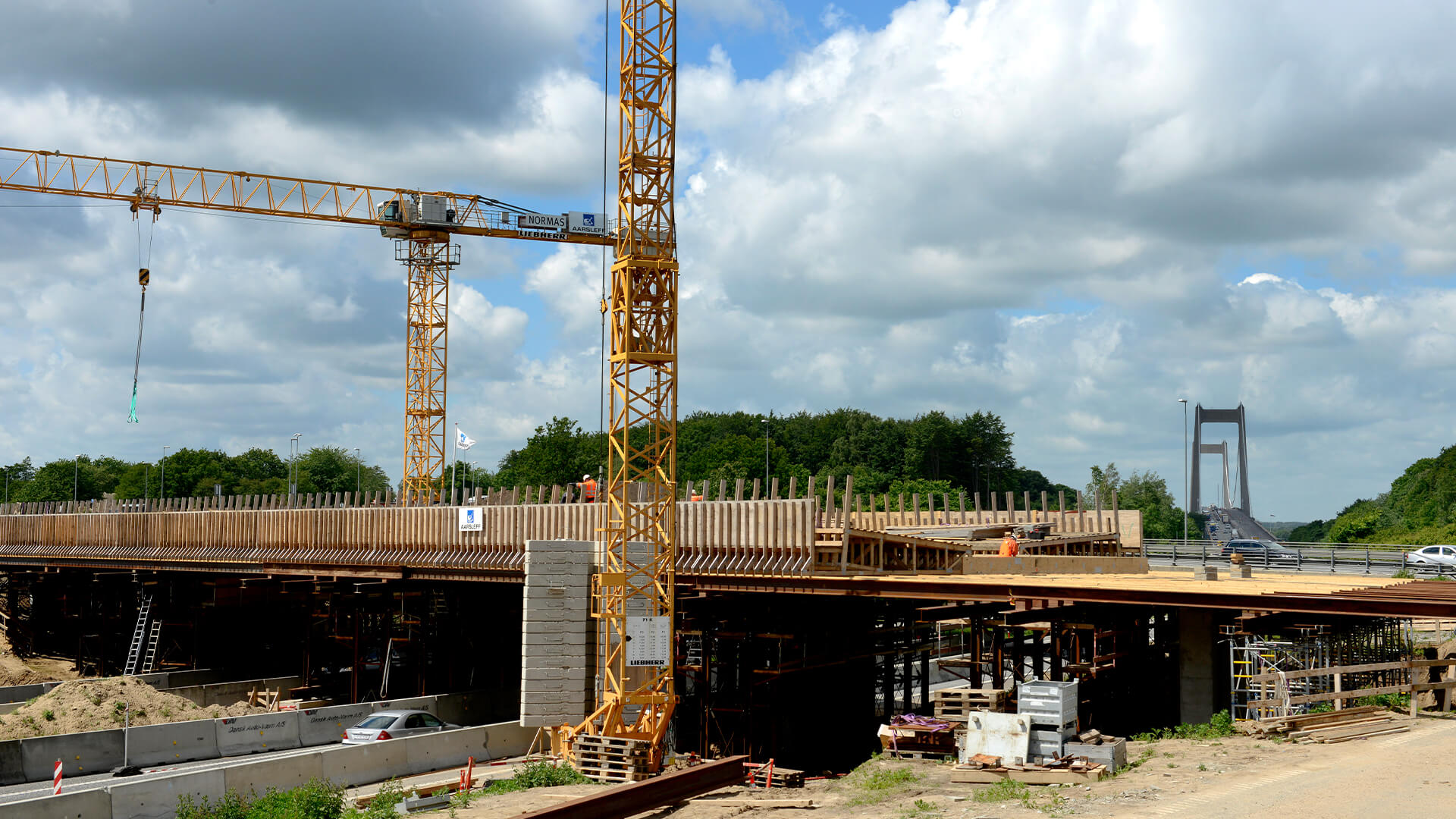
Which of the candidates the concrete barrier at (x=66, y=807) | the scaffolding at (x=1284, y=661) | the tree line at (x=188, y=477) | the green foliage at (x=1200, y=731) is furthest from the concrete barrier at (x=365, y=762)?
the tree line at (x=188, y=477)

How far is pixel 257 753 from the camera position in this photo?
30.9 m

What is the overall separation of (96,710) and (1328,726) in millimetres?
30910

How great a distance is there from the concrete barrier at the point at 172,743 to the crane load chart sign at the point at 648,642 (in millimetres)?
10990

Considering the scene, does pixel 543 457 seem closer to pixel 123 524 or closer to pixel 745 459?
pixel 745 459

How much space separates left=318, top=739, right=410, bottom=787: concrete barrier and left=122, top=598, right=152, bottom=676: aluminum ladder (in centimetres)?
2874

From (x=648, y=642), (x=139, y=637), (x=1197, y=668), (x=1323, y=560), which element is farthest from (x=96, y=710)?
(x=1323, y=560)

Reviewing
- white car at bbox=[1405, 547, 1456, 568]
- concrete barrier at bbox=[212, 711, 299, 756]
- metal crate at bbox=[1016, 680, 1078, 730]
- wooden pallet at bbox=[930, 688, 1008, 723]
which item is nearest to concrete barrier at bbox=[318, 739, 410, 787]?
concrete barrier at bbox=[212, 711, 299, 756]

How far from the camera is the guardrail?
173ft

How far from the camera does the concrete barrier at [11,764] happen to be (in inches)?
1034

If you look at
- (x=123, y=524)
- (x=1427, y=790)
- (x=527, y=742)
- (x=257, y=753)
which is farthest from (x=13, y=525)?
(x=1427, y=790)

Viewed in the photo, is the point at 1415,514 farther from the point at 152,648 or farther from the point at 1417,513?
the point at 152,648

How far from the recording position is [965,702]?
24.5 metres

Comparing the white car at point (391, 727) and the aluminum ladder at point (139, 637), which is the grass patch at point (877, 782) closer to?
the white car at point (391, 727)

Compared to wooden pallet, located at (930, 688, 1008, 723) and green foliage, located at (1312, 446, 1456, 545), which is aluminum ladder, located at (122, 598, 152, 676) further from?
green foliage, located at (1312, 446, 1456, 545)
